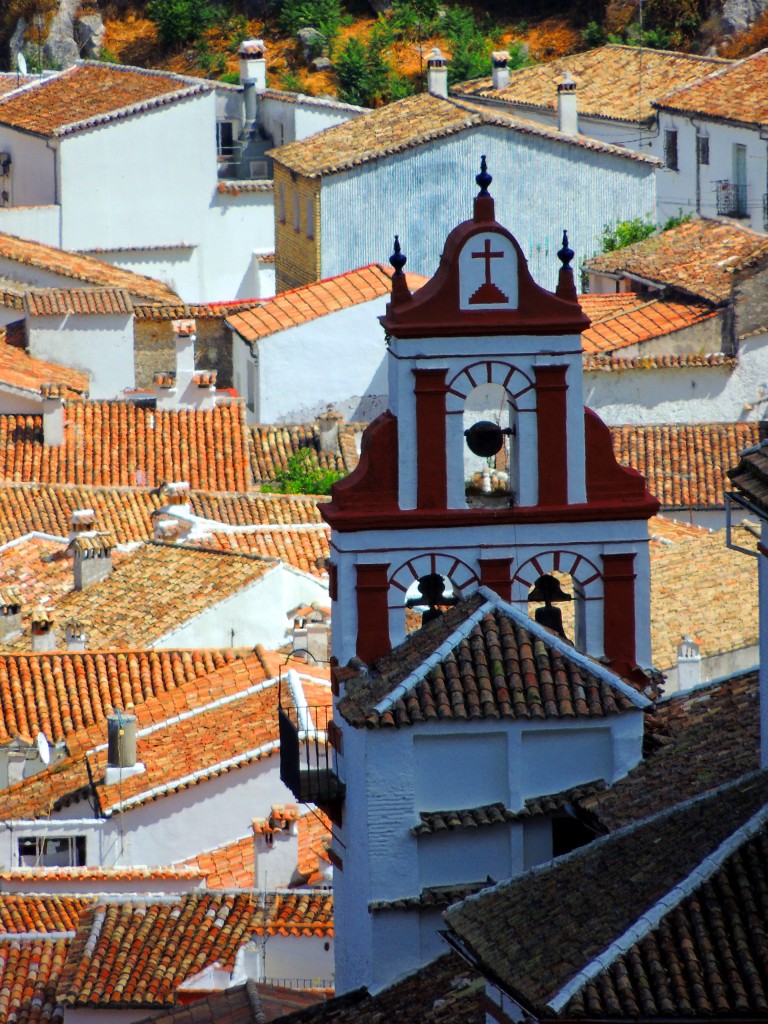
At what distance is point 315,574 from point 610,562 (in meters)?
16.6

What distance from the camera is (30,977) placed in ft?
84.7

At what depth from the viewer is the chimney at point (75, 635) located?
36406 millimetres

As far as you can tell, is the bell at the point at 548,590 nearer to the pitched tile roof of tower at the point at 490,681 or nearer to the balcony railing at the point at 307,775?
the pitched tile roof of tower at the point at 490,681

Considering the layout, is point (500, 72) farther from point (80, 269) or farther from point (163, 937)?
point (163, 937)

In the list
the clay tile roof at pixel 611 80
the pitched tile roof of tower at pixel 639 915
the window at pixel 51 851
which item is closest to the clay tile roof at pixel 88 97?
the clay tile roof at pixel 611 80

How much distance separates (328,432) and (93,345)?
26.1 feet

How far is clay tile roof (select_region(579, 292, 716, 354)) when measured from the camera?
5203 centimetres

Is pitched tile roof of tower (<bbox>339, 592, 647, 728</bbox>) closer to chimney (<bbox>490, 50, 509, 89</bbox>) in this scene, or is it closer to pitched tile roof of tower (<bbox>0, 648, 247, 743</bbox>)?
pitched tile roof of tower (<bbox>0, 648, 247, 743</bbox>)

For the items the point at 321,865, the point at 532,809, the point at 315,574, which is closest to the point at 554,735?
the point at 532,809

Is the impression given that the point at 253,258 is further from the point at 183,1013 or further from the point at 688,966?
the point at 688,966

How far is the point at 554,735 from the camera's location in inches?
766

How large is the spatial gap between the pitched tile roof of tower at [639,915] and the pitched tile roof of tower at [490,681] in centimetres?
247

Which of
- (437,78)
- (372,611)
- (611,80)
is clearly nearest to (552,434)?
(372,611)

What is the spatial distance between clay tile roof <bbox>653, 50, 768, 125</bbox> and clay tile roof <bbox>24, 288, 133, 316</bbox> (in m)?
17.7
